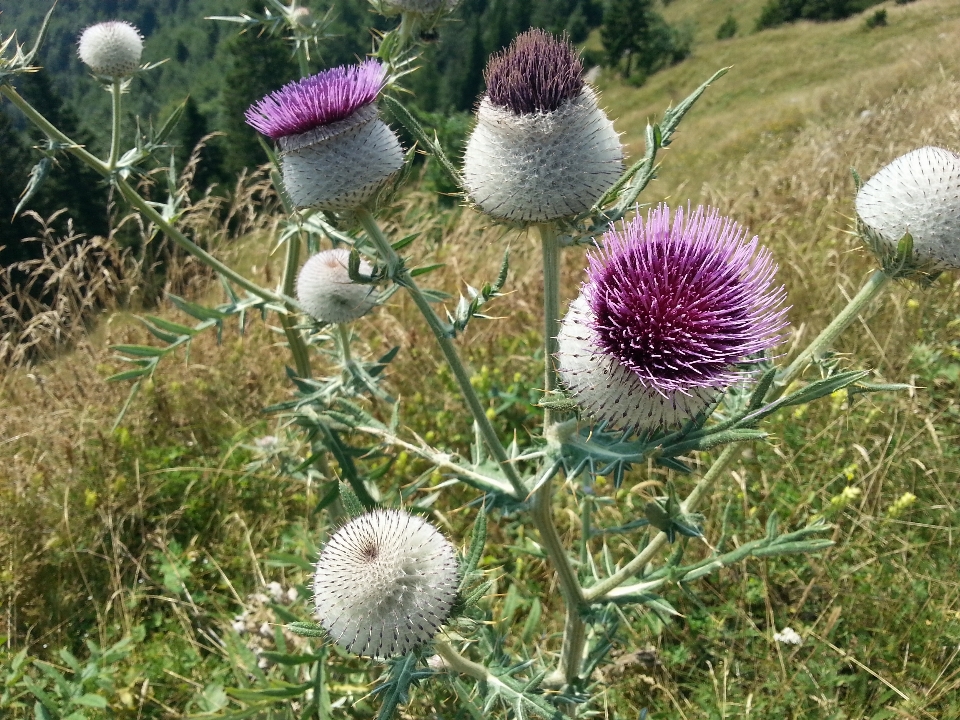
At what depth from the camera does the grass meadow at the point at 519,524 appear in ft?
10.9

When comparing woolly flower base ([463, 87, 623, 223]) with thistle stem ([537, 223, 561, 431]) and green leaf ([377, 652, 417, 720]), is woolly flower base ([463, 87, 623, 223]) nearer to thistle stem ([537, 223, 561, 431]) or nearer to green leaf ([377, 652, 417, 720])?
thistle stem ([537, 223, 561, 431])

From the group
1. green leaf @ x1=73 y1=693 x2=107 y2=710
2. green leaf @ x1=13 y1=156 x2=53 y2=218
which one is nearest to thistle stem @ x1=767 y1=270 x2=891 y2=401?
green leaf @ x1=73 y1=693 x2=107 y2=710

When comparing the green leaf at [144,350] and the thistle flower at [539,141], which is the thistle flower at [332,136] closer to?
the thistle flower at [539,141]

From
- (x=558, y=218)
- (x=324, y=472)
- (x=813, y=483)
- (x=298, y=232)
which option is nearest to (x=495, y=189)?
(x=558, y=218)

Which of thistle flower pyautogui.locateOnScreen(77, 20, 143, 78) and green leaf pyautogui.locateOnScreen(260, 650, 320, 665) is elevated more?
thistle flower pyautogui.locateOnScreen(77, 20, 143, 78)

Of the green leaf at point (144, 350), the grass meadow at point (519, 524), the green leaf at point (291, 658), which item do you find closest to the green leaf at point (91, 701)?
the grass meadow at point (519, 524)

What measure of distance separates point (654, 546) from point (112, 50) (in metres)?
4.58

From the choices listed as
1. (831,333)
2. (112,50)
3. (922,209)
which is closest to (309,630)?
(831,333)

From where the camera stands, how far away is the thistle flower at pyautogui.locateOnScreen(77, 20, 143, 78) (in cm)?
424

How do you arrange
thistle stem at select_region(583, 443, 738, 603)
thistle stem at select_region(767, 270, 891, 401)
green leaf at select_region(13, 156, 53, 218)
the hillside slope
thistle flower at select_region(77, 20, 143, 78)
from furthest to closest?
the hillside slope < thistle flower at select_region(77, 20, 143, 78) < green leaf at select_region(13, 156, 53, 218) < thistle stem at select_region(583, 443, 738, 603) < thistle stem at select_region(767, 270, 891, 401)

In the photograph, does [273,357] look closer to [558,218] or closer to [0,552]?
[0,552]

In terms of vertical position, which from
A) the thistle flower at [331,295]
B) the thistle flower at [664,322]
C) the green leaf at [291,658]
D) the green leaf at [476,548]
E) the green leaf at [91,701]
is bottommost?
the green leaf at [91,701]

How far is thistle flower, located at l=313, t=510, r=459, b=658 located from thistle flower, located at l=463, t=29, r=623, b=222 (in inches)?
50.2

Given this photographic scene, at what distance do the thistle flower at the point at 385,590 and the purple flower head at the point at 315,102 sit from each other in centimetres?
174
